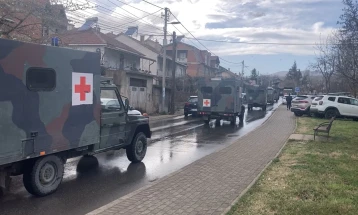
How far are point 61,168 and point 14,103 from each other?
1.72 m

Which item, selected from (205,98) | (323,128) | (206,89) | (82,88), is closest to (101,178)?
(82,88)

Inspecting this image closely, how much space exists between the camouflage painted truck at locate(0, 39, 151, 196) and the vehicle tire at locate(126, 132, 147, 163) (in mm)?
1432

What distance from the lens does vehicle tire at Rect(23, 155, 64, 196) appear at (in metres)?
6.25

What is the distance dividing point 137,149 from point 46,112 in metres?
3.78

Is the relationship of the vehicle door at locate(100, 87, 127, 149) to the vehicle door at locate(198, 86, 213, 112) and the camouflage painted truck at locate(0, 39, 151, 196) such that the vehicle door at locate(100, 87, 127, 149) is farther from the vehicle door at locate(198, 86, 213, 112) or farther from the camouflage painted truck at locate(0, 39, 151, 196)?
the vehicle door at locate(198, 86, 213, 112)

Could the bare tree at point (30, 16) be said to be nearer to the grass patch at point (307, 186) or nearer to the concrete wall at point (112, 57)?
the grass patch at point (307, 186)

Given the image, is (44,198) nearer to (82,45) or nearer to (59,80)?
(59,80)

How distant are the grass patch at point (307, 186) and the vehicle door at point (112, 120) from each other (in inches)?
134

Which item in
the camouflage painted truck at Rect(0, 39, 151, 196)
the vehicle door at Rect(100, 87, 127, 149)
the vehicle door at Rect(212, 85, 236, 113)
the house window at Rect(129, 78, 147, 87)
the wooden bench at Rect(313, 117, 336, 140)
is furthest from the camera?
the house window at Rect(129, 78, 147, 87)

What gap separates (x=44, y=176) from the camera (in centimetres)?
649

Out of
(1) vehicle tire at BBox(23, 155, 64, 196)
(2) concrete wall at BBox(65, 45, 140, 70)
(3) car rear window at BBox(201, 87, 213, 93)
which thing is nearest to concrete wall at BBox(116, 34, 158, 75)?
(2) concrete wall at BBox(65, 45, 140, 70)

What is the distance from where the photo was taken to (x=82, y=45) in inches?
1298

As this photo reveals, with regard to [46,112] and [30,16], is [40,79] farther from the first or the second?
[30,16]

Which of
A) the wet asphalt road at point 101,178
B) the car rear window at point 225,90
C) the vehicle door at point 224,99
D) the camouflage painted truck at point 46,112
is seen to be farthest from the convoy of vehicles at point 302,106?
the camouflage painted truck at point 46,112
